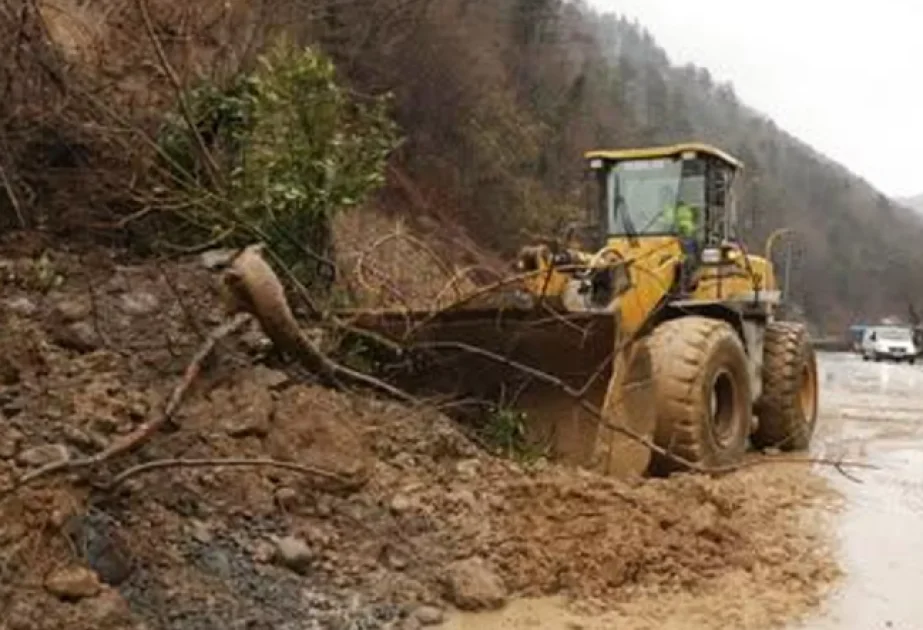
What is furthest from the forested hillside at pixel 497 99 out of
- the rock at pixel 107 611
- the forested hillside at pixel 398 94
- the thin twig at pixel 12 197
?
the rock at pixel 107 611

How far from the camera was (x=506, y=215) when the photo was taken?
2395 cm

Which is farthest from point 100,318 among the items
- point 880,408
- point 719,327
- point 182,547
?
point 880,408

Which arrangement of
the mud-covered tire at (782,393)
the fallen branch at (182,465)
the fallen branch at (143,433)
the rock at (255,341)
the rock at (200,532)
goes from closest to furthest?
1. the fallen branch at (143,433)
2. the fallen branch at (182,465)
3. the rock at (200,532)
4. the rock at (255,341)
5. the mud-covered tire at (782,393)

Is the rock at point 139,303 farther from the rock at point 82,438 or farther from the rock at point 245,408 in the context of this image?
the rock at point 82,438

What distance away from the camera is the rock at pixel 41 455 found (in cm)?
548

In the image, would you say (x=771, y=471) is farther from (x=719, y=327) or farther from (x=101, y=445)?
(x=101, y=445)

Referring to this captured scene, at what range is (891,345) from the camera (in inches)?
1551

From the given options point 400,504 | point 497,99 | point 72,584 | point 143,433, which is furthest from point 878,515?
point 497,99

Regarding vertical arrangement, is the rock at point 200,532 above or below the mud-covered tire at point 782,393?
above

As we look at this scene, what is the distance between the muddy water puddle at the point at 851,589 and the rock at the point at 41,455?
1.80 metres

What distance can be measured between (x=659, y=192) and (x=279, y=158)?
307cm

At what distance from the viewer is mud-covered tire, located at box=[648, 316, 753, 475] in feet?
27.4

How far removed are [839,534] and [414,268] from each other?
209 inches

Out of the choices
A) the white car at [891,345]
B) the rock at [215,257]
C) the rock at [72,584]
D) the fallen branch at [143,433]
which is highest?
the rock at [215,257]
